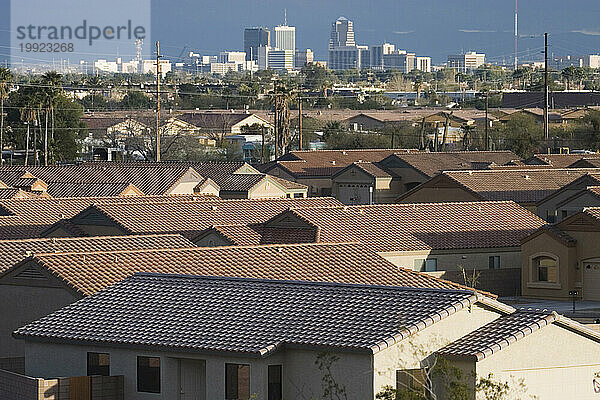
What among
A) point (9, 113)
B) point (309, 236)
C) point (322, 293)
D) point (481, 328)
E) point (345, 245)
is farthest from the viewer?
A: point (9, 113)

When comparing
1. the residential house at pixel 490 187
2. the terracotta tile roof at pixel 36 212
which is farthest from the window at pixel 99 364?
the residential house at pixel 490 187

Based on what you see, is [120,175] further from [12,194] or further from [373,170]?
[373,170]

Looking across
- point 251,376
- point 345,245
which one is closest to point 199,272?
point 345,245

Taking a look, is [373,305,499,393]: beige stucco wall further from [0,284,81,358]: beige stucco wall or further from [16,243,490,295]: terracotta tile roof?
[0,284,81,358]: beige stucco wall

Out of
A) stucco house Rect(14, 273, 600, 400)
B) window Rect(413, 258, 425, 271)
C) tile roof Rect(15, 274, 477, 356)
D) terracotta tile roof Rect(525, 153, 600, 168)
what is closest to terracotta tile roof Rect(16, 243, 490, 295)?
tile roof Rect(15, 274, 477, 356)

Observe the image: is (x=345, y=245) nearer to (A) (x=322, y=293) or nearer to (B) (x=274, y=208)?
(A) (x=322, y=293)
